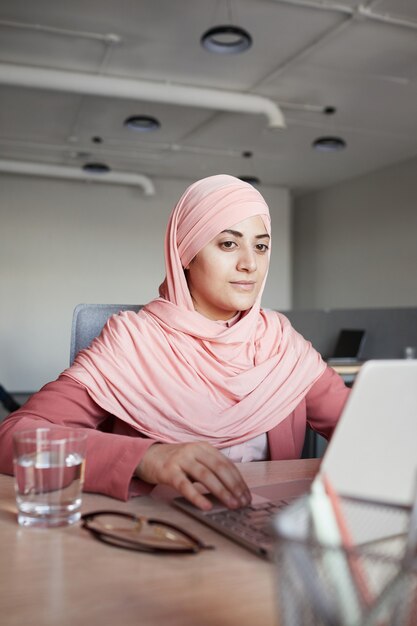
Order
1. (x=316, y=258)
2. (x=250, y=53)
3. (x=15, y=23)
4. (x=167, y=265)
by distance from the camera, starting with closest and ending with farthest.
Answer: (x=167, y=265)
(x=15, y=23)
(x=250, y=53)
(x=316, y=258)

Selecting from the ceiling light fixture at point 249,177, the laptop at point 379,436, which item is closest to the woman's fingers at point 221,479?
the laptop at point 379,436

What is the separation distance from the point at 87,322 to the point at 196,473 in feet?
2.67

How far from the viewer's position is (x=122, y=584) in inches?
22.6

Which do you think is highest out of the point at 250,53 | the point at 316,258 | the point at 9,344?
the point at 250,53

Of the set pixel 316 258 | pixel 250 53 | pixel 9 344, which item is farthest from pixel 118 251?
pixel 250 53

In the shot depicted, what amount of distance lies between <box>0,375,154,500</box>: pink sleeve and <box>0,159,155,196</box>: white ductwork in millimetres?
7310

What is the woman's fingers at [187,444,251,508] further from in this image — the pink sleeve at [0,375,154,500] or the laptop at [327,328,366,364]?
the laptop at [327,328,366,364]

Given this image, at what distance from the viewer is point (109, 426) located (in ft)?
4.40

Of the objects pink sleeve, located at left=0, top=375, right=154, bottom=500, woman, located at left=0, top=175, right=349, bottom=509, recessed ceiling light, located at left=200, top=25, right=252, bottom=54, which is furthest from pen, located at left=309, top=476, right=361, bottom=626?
recessed ceiling light, located at left=200, top=25, right=252, bottom=54

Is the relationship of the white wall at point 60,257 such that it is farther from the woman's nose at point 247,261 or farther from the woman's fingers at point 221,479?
the woman's fingers at point 221,479

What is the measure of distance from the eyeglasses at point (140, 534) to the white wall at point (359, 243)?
7.66 m

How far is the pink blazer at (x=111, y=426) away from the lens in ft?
2.95

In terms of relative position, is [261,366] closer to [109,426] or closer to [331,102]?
[109,426]

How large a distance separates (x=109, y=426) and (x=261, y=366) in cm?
34
